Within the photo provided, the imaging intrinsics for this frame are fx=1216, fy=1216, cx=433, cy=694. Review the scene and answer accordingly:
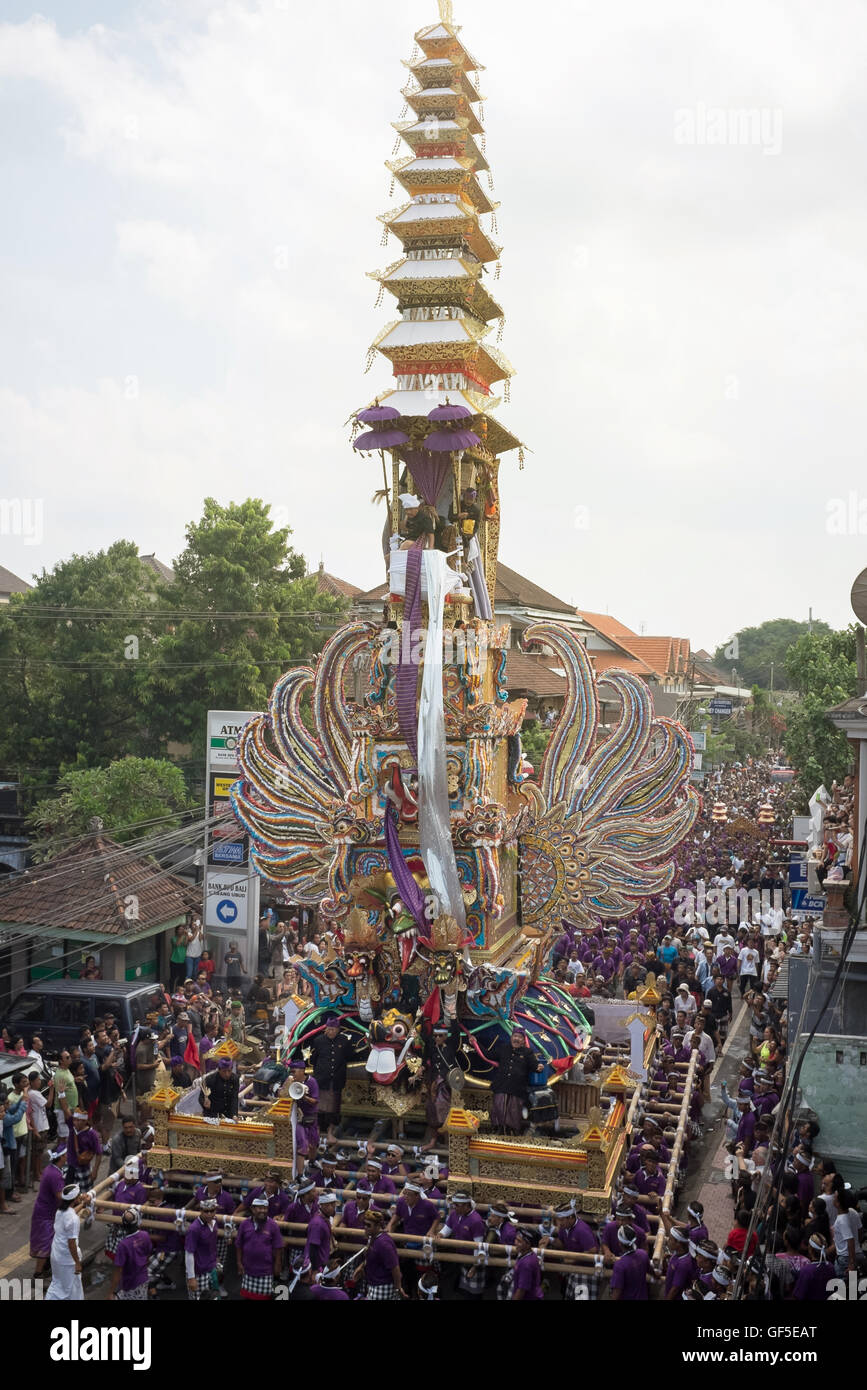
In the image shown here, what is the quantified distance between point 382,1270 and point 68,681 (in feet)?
86.1

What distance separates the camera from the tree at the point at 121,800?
87.7ft

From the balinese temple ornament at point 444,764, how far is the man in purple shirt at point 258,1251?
2.95 metres

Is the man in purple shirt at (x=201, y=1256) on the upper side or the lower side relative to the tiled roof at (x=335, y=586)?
lower

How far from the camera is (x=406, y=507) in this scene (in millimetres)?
16031

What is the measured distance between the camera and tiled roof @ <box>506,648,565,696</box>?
34.7 metres

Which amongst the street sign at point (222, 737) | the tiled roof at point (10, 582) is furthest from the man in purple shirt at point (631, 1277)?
the tiled roof at point (10, 582)

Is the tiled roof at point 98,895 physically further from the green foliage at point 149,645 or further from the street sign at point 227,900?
the green foliage at point 149,645

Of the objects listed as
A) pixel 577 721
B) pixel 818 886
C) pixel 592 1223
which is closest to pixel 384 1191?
pixel 592 1223

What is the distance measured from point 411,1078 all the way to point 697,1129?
4.32 metres

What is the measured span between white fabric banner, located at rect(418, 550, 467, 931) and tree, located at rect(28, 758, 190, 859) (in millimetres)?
13170

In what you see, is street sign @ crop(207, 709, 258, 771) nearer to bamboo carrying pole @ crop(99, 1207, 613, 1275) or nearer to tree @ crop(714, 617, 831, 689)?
bamboo carrying pole @ crop(99, 1207, 613, 1275)

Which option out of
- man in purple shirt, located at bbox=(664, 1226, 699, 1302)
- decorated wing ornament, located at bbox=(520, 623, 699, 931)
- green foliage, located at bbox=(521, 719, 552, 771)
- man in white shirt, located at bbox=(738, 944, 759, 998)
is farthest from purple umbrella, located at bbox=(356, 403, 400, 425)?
green foliage, located at bbox=(521, 719, 552, 771)

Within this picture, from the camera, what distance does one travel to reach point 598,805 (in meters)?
17.1
